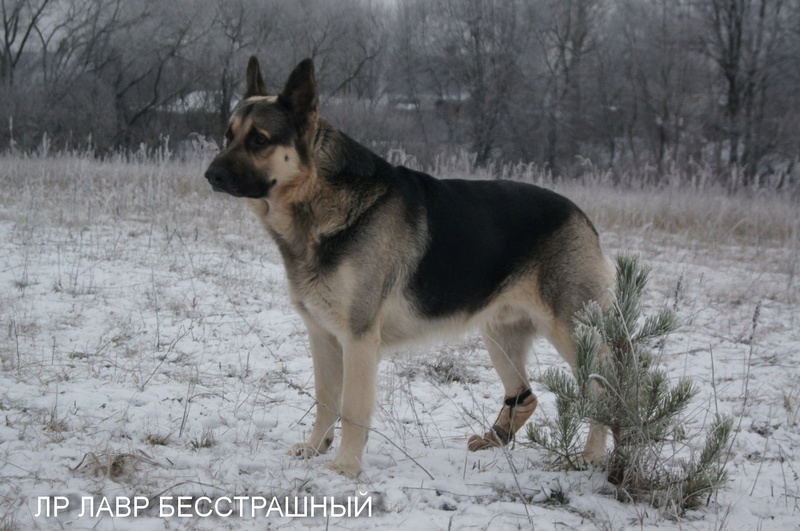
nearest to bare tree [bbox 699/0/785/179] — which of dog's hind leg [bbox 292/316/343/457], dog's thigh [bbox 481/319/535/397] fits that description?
dog's thigh [bbox 481/319/535/397]

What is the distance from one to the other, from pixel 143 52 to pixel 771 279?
58.8ft

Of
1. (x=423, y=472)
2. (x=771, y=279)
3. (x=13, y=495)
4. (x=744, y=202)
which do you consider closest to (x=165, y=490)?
(x=13, y=495)

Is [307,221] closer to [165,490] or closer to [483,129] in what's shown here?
[165,490]

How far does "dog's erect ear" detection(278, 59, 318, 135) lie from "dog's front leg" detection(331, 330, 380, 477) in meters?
1.18

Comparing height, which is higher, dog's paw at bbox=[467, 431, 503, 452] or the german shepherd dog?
the german shepherd dog

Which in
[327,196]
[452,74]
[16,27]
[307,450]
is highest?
[16,27]

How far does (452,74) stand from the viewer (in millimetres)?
22047

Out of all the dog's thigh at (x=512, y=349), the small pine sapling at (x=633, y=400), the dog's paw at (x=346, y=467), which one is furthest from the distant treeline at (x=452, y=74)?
the small pine sapling at (x=633, y=400)

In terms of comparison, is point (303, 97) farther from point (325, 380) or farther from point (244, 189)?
point (325, 380)

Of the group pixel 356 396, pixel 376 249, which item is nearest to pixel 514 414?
pixel 356 396

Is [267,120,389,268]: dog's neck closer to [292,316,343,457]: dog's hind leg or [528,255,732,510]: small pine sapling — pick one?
[292,316,343,457]: dog's hind leg

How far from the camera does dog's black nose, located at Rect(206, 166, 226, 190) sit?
3.11 metres

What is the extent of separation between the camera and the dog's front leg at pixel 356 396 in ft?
10.5

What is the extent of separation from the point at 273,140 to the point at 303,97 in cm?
29
